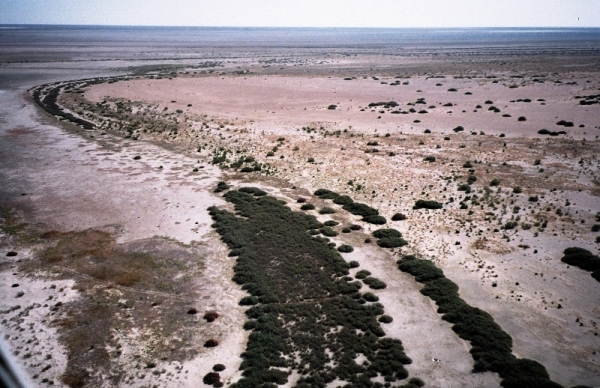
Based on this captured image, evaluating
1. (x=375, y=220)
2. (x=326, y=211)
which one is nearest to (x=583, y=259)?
(x=375, y=220)

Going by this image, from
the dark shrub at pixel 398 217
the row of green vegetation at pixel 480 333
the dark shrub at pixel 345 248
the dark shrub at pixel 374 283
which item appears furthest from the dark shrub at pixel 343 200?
the dark shrub at pixel 374 283

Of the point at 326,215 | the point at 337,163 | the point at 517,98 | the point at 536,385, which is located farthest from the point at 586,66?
the point at 536,385

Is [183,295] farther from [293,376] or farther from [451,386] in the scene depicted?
[451,386]

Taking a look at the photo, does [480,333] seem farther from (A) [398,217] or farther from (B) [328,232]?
(A) [398,217]

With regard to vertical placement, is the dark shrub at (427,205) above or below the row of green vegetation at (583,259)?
above

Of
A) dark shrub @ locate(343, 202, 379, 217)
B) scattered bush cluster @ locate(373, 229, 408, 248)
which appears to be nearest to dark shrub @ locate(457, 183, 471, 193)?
dark shrub @ locate(343, 202, 379, 217)

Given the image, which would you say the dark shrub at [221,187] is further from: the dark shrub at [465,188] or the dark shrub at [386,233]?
the dark shrub at [465,188]
